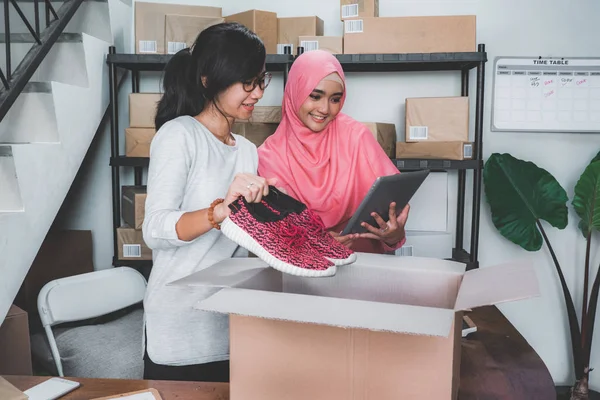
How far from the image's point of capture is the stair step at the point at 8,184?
160cm

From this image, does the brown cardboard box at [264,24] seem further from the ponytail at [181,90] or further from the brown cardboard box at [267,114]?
the ponytail at [181,90]

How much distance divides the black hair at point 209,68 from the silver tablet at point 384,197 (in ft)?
1.31

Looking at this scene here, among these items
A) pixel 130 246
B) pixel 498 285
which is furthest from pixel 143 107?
pixel 498 285

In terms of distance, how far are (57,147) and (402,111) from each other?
59.4 inches

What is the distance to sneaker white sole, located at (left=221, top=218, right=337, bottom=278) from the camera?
2.42ft

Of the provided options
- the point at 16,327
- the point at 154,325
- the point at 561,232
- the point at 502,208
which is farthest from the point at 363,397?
the point at 561,232

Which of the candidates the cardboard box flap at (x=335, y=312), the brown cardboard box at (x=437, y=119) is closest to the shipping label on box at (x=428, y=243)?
the brown cardboard box at (x=437, y=119)

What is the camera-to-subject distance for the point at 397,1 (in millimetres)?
2443

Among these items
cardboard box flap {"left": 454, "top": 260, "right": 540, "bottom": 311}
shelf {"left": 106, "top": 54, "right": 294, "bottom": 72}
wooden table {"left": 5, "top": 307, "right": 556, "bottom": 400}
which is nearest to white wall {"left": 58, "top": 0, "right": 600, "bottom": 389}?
shelf {"left": 106, "top": 54, "right": 294, "bottom": 72}

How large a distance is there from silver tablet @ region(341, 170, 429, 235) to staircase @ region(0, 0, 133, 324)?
1.03 metres

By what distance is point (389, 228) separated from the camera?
154cm

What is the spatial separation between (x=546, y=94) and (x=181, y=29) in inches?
66.4

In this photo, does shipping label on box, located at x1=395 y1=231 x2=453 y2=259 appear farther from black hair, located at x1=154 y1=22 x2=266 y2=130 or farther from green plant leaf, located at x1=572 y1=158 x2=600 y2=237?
black hair, located at x1=154 y1=22 x2=266 y2=130

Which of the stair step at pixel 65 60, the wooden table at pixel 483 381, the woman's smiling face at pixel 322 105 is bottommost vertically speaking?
the wooden table at pixel 483 381
